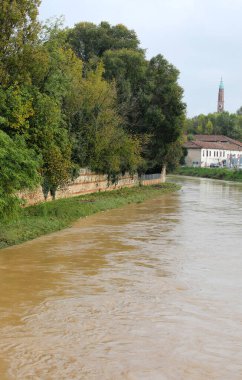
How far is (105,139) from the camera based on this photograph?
109 ft

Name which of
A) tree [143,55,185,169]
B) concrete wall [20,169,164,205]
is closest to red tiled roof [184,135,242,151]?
tree [143,55,185,169]

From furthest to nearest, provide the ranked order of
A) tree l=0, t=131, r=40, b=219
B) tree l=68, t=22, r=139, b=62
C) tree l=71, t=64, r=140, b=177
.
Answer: tree l=68, t=22, r=139, b=62
tree l=71, t=64, r=140, b=177
tree l=0, t=131, r=40, b=219

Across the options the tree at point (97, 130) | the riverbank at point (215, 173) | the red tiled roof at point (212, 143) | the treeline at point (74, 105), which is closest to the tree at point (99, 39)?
the treeline at point (74, 105)

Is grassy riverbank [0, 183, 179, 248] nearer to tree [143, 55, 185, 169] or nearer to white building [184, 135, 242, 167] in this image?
tree [143, 55, 185, 169]

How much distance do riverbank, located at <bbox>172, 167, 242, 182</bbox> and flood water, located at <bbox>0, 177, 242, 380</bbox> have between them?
50.7m

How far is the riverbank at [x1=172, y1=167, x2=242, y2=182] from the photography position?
7081cm

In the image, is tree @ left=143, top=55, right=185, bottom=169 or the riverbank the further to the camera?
the riverbank

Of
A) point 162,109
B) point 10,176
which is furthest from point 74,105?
point 10,176

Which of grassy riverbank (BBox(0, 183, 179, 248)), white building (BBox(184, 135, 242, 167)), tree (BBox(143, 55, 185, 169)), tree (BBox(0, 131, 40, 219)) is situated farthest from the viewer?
white building (BBox(184, 135, 242, 167))

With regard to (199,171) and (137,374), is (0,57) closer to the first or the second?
(137,374)

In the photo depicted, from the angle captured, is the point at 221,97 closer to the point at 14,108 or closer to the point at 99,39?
the point at 99,39

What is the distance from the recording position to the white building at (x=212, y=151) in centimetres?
9469

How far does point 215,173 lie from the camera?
76188 mm

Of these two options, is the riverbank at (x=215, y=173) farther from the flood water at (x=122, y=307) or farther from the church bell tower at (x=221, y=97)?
the church bell tower at (x=221, y=97)
